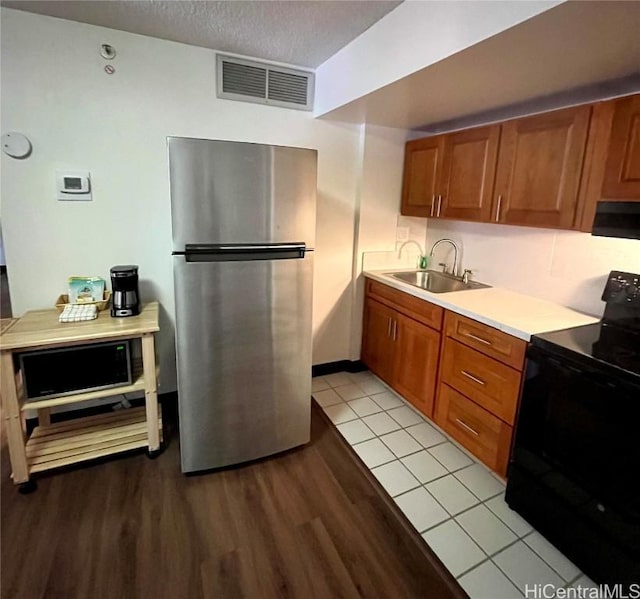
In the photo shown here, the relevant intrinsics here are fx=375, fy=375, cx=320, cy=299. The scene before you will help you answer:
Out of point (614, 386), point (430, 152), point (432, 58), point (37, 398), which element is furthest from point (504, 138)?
point (37, 398)

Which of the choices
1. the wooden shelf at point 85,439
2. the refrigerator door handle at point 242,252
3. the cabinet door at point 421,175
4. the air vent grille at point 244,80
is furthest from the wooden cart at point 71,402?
the cabinet door at point 421,175

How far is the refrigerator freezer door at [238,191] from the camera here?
167cm

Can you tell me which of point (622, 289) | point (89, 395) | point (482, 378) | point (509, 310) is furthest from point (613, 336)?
point (89, 395)

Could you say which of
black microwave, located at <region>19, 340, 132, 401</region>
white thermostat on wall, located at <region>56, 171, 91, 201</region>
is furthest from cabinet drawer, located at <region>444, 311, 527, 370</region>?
white thermostat on wall, located at <region>56, 171, 91, 201</region>

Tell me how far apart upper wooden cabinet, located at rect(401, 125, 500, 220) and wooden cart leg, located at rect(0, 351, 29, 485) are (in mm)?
2597

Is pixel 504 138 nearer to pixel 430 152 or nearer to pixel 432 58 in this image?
pixel 430 152

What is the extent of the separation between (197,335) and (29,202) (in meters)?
1.25

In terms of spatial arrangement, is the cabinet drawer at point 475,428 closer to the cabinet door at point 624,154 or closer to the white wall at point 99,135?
the cabinet door at point 624,154

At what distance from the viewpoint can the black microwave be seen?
182cm

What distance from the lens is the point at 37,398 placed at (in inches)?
72.6

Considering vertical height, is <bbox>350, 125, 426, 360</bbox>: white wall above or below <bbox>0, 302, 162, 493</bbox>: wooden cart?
above

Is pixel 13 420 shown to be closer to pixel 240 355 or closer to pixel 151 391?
pixel 151 391

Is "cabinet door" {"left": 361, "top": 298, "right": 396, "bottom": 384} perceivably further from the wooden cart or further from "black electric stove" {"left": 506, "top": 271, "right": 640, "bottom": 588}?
the wooden cart

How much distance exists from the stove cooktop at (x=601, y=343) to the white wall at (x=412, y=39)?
119cm
